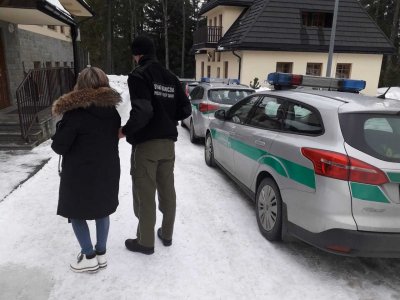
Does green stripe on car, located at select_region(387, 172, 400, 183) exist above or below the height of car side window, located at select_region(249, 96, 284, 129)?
below

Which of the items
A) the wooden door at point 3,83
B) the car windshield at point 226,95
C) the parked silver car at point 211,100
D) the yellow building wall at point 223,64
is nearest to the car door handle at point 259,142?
the parked silver car at point 211,100

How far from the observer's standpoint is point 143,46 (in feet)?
9.76

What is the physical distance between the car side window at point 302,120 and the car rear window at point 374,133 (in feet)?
0.87

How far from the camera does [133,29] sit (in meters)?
43.9

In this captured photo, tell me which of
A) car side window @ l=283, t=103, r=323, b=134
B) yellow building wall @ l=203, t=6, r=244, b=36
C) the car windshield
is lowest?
the car windshield

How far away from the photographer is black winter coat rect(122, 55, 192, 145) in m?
2.83

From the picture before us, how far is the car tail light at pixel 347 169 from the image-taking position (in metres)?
2.66

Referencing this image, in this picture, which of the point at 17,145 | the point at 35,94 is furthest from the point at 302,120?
the point at 35,94

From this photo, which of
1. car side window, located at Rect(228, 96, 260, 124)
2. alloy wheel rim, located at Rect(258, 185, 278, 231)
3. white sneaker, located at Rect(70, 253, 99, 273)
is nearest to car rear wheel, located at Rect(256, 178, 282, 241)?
alloy wheel rim, located at Rect(258, 185, 278, 231)

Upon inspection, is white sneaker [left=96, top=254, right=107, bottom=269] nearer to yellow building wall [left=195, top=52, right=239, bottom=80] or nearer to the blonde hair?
the blonde hair

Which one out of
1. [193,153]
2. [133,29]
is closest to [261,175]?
[193,153]

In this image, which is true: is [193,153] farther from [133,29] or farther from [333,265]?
[133,29]

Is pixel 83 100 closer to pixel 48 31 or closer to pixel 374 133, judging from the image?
pixel 374 133

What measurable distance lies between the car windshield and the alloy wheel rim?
172 inches
